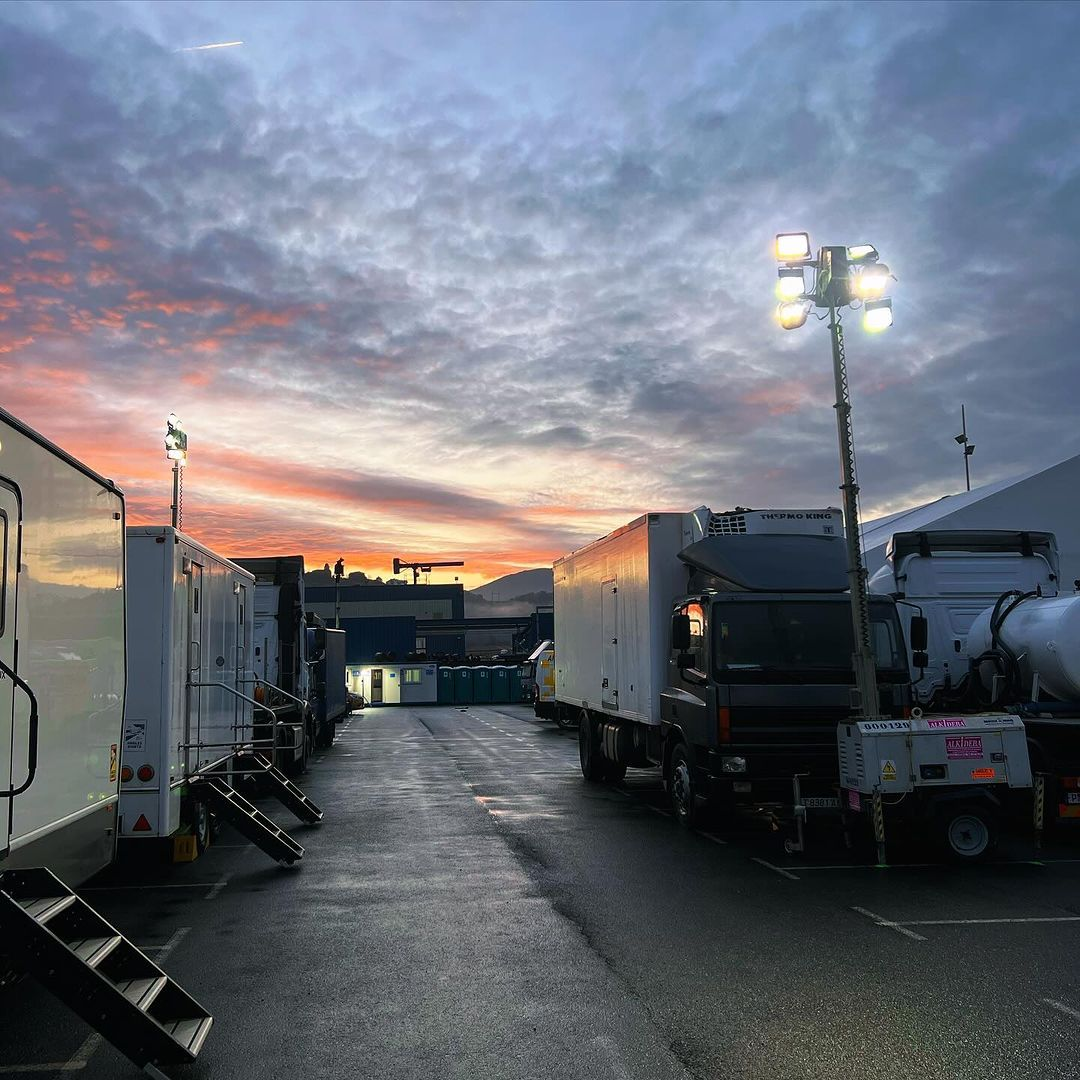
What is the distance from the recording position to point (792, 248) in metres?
11.8

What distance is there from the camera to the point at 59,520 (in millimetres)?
6090

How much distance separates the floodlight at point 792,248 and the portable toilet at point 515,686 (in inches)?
1833

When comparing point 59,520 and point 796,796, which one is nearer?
point 59,520

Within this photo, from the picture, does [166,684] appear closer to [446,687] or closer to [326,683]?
[326,683]

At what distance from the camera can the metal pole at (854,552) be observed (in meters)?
10.7

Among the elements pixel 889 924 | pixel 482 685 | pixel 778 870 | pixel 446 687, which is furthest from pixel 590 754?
pixel 446 687

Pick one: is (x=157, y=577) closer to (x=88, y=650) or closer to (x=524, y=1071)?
(x=88, y=650)

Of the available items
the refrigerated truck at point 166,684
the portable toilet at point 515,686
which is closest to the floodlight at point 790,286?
the refrigerated truck at point 166,684

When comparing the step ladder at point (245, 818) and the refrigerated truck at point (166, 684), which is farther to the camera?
the step ladder at point (245, 818)

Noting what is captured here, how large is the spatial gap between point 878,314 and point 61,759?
30.9 feet

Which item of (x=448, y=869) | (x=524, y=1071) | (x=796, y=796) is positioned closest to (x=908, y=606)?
(x=796, y=796)

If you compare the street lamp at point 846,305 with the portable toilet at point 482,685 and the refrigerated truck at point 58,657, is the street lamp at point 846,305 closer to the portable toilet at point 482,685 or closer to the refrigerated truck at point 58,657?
the refrigerated truck at point 58,657

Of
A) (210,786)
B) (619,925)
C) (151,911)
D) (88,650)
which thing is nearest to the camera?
(88,650)

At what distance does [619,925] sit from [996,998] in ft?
9.28
